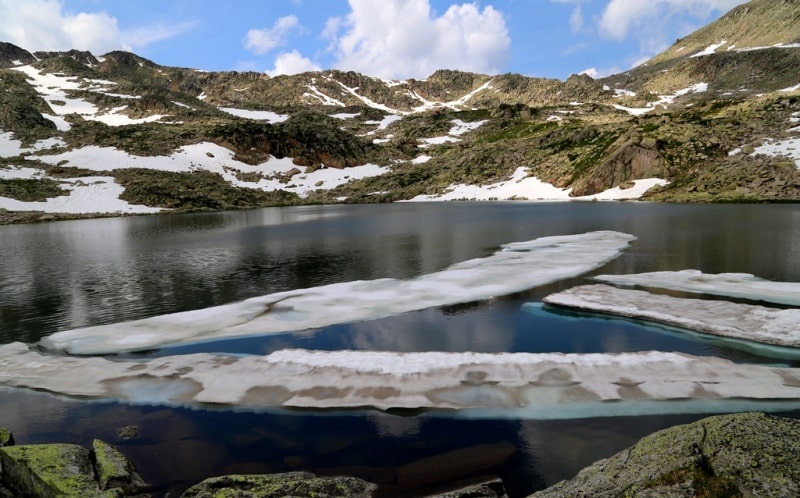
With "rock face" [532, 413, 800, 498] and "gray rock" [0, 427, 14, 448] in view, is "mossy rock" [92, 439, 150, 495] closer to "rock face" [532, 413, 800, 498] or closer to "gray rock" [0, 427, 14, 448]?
"gray rock" [0, 427, 14, 448]

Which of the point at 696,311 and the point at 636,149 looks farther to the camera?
the point at 636,149

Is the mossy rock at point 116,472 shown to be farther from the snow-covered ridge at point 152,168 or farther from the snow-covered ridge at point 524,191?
the snow-covered ridge at point 152,168

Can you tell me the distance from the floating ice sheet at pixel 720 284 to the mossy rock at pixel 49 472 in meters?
25.2

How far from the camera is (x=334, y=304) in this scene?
23312 millimetres

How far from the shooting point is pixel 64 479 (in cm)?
779

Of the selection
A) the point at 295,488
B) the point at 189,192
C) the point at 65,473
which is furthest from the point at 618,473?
the point at 189,192

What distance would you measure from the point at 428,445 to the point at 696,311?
15.2 meters

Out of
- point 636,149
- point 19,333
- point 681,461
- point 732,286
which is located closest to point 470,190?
point 636,149

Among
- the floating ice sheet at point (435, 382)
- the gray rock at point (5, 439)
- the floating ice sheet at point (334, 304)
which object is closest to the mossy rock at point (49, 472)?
the gray rock at point (5, 439)

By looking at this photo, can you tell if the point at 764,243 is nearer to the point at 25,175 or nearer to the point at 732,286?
the point at 732,286

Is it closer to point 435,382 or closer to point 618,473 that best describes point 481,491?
point 618,473

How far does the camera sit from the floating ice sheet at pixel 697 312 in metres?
16.1

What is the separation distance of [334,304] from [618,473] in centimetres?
1807

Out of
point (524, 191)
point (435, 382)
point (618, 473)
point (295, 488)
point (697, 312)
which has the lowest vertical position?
point (435, 382)
